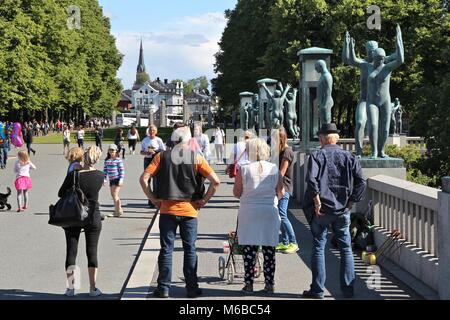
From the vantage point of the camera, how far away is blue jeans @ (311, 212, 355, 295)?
7.92 m

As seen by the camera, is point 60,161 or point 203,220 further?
point 60,161

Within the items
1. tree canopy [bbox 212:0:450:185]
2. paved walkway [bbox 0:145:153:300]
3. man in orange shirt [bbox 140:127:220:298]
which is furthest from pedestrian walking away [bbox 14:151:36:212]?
tree canopy [bbox 212:0:450:185]

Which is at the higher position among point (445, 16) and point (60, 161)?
point (445, 16)

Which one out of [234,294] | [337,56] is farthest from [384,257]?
[337,56]

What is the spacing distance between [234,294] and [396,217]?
275 centimetres

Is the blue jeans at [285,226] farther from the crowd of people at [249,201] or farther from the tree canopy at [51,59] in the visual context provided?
the tree canopy at [51,59]

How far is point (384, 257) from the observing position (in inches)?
396

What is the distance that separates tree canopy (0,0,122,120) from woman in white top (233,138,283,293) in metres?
38.9

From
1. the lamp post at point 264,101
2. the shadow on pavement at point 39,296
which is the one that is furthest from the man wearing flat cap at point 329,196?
the lamp post at point 264,101

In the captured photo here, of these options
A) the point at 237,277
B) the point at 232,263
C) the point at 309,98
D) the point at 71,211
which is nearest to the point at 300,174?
the point at 309,98

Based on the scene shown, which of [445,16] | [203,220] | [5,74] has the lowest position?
[203,220]

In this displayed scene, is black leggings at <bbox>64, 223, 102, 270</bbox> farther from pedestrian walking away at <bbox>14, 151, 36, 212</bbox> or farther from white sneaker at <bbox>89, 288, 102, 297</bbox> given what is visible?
pedestrian walking away at <bbox>14, 151, 36, 212</bbox>

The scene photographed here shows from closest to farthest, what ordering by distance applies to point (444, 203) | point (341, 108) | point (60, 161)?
point (444, 203), point (60, 161), point (341, 108)
